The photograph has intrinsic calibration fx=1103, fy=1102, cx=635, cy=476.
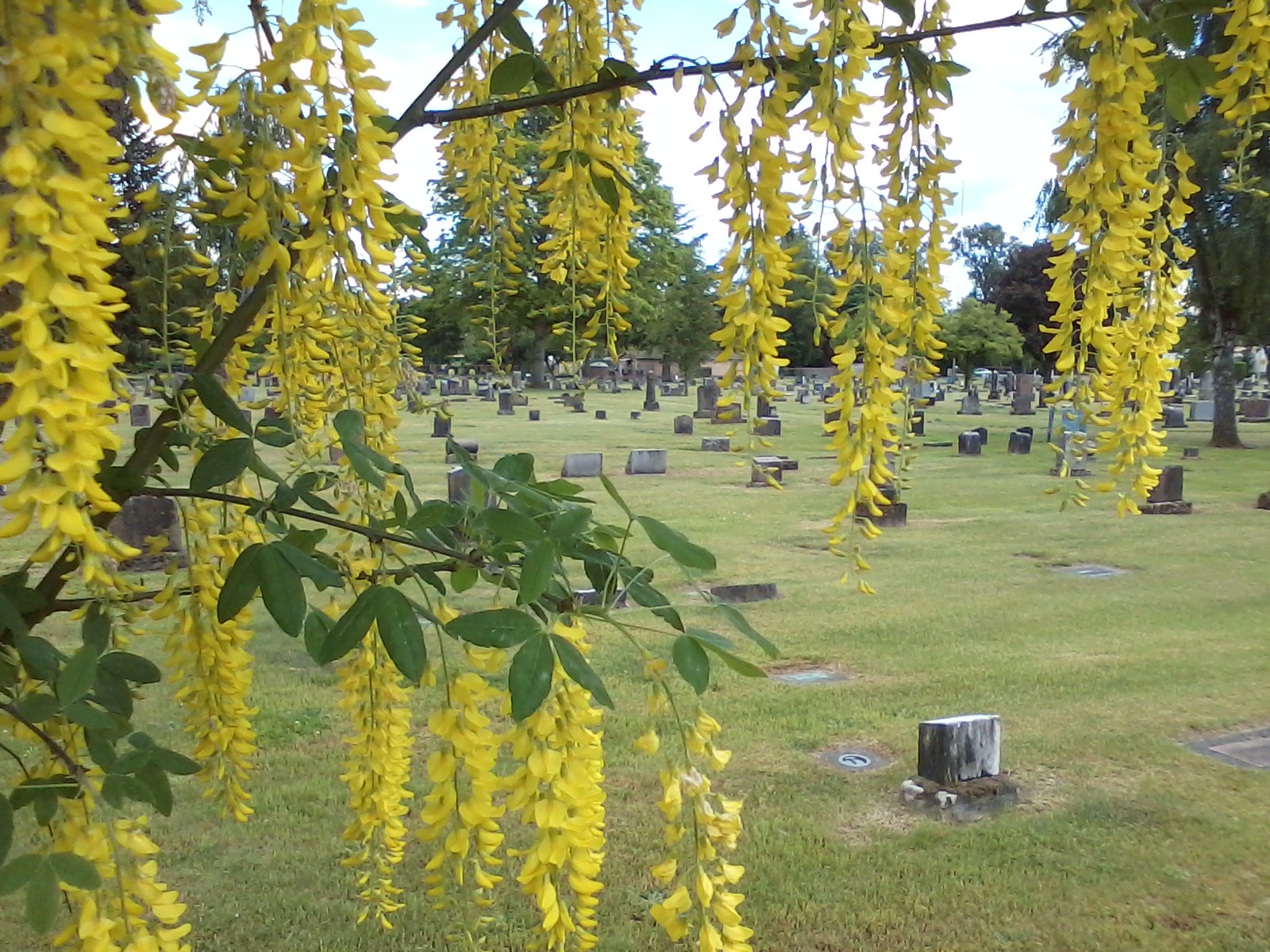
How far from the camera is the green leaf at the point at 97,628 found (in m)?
1.65

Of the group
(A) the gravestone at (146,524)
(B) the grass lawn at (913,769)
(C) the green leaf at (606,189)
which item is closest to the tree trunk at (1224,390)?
(B) the grass lawn at (913,769)

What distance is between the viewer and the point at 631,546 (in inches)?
350

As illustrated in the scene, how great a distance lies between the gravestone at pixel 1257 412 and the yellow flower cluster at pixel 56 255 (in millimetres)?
30619

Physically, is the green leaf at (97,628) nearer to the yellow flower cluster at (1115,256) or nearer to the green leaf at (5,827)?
the green leaf at (5,827)

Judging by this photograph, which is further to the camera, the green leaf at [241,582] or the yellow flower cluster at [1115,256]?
the yellow flower cluster at [1115,256]

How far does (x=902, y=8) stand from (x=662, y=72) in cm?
47

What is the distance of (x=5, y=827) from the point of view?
4.58 feet

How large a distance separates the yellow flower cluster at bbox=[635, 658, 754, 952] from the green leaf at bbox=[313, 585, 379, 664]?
0.37 metres

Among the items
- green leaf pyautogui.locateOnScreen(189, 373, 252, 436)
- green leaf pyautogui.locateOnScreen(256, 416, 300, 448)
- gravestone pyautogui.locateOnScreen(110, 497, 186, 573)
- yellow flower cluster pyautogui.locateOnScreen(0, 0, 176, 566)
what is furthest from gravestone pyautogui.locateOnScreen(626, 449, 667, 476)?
yellow flower cluster pyautogui.locateOnScreen(0, 0, 176, 566)

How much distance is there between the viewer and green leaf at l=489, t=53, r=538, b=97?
1740mm

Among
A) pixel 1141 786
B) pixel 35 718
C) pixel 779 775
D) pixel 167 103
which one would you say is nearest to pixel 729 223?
pixel 167 103

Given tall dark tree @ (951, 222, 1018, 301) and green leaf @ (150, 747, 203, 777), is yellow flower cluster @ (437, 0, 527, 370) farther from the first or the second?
tall dark tree @ (951, 222, 1018, 301)

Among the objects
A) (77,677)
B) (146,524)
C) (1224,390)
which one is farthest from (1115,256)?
(1224,390)

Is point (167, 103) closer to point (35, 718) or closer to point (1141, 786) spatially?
point (35, 718)
